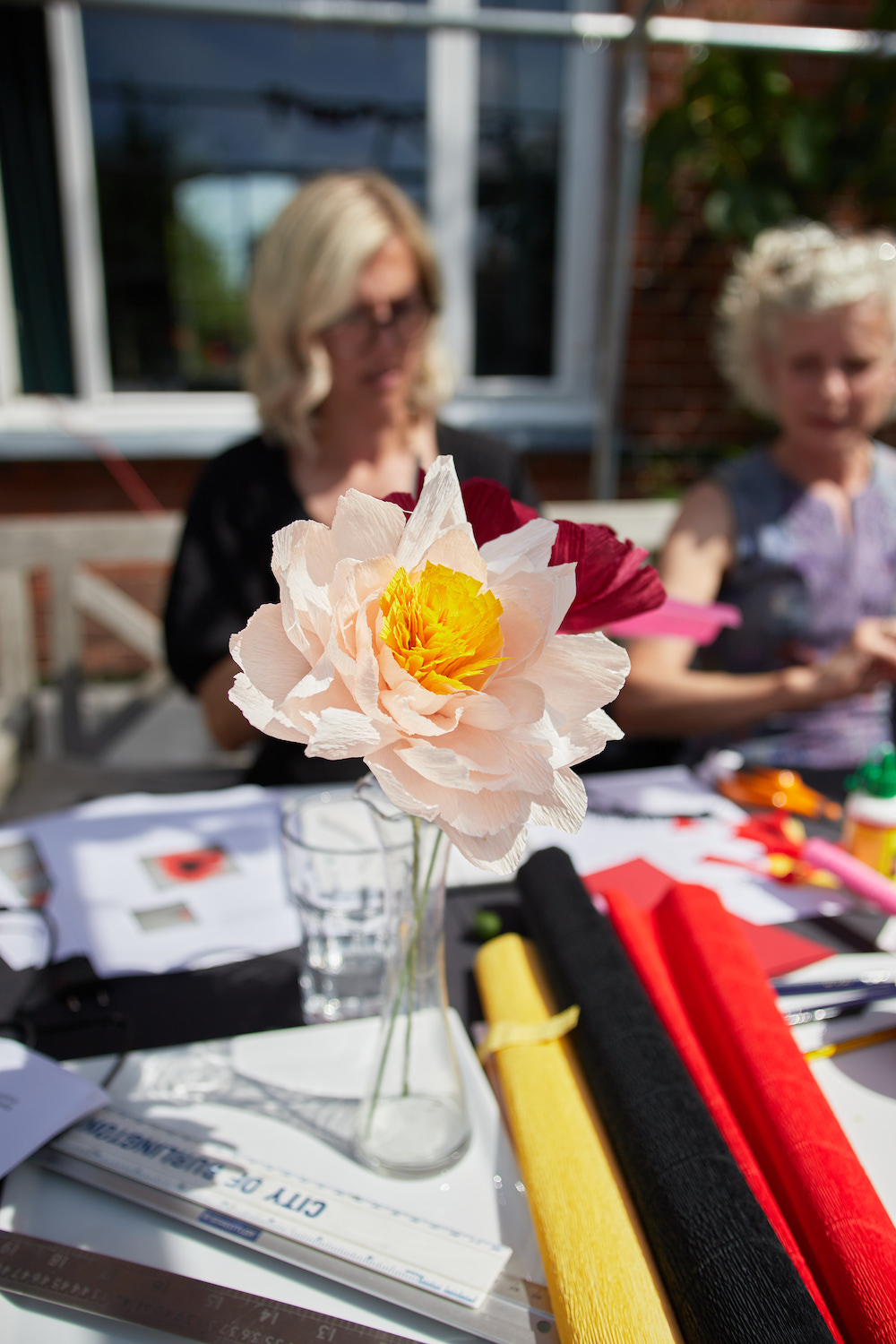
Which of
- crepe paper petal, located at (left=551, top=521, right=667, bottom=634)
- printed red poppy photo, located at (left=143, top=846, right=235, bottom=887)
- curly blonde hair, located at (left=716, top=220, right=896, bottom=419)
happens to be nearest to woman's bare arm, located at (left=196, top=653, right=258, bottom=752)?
printed red poppy photo, located at (left=143, top=846, right=235, bottom=887)

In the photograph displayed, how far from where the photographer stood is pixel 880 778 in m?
1.08

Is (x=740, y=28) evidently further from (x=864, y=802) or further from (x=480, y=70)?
(x=864, y=802)

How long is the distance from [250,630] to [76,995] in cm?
54

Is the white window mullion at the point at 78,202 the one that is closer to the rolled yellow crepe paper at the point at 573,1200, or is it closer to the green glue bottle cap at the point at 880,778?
the green glue bottle cap at the point at 880,778

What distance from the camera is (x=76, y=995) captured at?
85cm

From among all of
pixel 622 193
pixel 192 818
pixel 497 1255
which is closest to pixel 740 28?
pixel 622 193

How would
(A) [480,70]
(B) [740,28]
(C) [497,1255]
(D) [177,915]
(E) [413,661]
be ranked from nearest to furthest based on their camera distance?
(E) [413,661] → (C) [497,1255] → (D) [177,915] → (B) [740,28] → (A) [480,70]

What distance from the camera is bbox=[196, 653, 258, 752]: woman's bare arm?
5.19 ft

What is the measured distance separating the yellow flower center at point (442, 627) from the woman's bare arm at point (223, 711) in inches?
43.8

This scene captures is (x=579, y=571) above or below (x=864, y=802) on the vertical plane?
above

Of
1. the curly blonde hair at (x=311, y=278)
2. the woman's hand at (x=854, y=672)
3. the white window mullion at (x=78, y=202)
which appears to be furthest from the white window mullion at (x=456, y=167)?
the woman's hand at (x=854, y=672)

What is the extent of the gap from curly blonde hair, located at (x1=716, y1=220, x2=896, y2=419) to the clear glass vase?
5.11 feet

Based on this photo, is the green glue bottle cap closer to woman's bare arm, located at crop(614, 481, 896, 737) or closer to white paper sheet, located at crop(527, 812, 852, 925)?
white paper sheet, located at crop(527, 812, 852, 925)

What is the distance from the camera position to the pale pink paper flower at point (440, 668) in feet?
1.50
